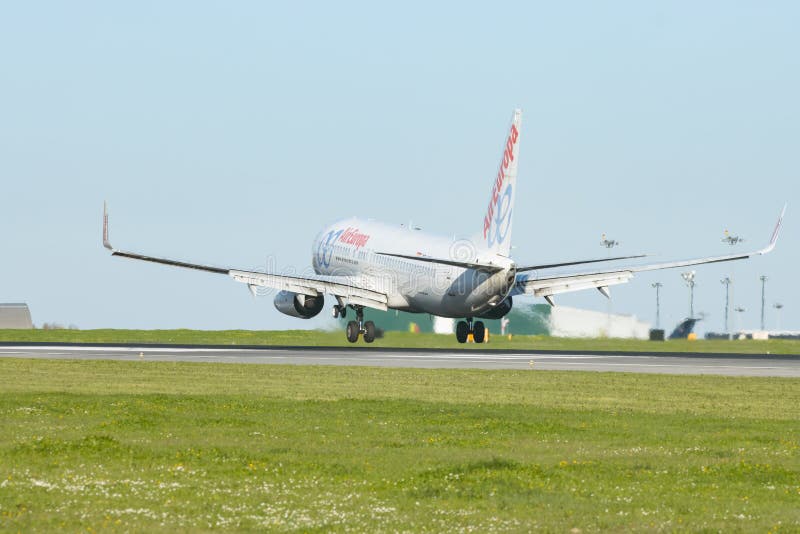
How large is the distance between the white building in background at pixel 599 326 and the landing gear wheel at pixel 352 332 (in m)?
16.3

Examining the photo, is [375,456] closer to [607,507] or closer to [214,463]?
[214,463]

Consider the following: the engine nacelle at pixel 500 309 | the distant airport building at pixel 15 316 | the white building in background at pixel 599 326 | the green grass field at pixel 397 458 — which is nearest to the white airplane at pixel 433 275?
the engine nacelle at pixel 500 309

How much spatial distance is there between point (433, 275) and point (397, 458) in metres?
53.0

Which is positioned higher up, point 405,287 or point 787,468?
point 405,287

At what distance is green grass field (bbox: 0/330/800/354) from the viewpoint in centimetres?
8125

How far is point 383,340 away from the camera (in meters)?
86.5

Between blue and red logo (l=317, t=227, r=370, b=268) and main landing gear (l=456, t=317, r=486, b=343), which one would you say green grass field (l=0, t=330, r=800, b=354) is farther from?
blue and red logo (l=317, t=227, r=370, b=268)

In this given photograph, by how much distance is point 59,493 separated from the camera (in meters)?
19.8

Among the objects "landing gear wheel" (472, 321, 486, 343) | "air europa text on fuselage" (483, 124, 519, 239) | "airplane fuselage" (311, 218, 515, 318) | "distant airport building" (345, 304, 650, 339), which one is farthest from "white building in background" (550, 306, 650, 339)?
"air europa text on fuselage" (483, 124, 519, 239)

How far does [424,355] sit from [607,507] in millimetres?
47279

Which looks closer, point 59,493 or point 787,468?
point 59,493

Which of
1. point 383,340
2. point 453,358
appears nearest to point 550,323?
point 383,340

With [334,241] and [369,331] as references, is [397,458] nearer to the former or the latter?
[369,331]

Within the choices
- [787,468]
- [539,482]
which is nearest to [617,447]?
[787,468]
